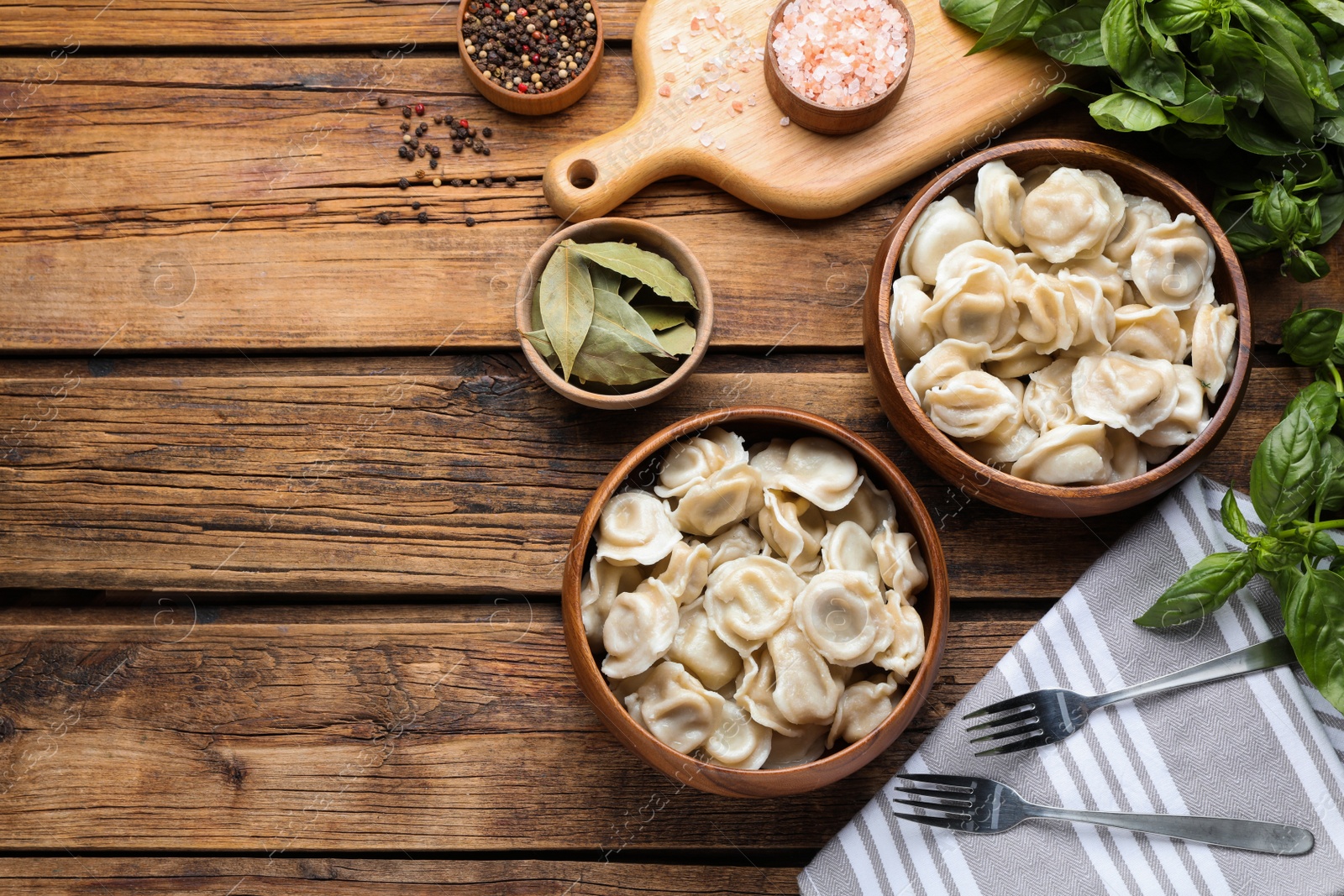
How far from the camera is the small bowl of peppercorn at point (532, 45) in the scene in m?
1.71

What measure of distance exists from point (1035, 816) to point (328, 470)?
128cm

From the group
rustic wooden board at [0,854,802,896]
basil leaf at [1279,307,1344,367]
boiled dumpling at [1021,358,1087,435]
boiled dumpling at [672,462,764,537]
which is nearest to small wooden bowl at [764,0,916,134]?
boiled dumpling at [1021,358,1087,435]

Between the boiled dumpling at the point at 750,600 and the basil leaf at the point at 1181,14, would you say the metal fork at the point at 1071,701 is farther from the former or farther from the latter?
the basil leaf at the point at 1181,14

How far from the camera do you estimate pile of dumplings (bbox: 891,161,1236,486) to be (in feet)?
4.83

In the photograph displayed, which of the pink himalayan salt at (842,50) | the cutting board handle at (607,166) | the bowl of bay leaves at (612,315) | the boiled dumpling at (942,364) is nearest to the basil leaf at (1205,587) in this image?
the boiled dumpling at (942,364)

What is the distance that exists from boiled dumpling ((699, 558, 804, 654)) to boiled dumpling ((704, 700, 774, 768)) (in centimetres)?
10

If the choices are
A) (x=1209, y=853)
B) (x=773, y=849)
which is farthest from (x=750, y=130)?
(x=1209, y=853)

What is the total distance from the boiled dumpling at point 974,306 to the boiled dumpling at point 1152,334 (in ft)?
0.56

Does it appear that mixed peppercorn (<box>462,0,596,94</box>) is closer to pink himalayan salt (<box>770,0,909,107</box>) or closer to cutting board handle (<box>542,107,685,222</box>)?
cutting board handle (<box>542,107,685,222</box>)

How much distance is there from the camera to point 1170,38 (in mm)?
1474

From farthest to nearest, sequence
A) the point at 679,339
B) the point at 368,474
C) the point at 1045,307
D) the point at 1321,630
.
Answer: the point at 368,474, the point at 679,339, the point at 1045,307, the point at 1321,630

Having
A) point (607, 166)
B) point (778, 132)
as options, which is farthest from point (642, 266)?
point (778, 132)

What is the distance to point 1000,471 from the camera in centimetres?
150

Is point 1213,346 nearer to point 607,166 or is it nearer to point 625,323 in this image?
point 625,323
